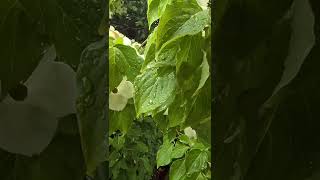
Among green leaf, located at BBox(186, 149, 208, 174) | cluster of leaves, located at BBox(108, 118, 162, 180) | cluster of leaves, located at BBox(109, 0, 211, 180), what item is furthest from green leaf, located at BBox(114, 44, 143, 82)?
cluster of leaves, located at BBox(108, 118, 162, 180)

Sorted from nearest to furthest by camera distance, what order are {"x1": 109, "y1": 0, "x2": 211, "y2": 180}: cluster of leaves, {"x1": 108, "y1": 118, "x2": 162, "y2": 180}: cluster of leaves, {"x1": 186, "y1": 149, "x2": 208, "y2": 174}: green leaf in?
{"x1": 109, "y1": 0, "x2": 211, "y2": 180}: cluster of leaves < {"x1": 186, "y1": 149, "x2": 208, "y2": 174}: green leaf < {"x1": 108, "y1": 118, "x2": 162, "y2": 180}: cluster of leaves

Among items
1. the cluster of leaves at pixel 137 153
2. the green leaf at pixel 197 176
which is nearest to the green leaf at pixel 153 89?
the green leaf at pixel 197 176

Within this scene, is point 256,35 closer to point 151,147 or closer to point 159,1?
point 159,1

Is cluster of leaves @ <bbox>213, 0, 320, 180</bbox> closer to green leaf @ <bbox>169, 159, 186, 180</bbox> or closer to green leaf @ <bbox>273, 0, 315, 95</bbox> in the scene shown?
green leaf @ <bbox>273, 0, 315, 95</bbox>

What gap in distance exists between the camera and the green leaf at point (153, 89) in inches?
26.7

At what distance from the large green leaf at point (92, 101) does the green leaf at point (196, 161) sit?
0.25 meters

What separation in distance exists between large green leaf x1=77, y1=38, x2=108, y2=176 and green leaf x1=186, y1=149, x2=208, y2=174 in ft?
0.83

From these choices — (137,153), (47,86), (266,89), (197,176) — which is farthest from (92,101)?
(137,153)

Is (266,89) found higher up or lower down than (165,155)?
higher up

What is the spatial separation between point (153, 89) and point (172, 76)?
0.03 m

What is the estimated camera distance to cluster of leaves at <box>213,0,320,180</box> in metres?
0.53

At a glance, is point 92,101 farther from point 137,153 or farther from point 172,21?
point 137,153

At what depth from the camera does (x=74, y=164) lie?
0.52 meters

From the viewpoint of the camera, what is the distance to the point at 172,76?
2.26 feet
